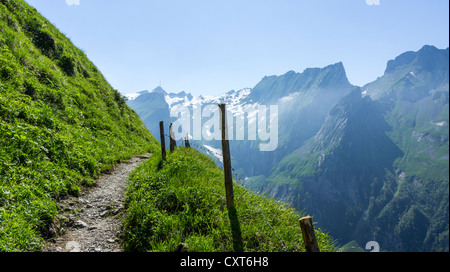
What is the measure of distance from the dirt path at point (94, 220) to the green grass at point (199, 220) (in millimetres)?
476

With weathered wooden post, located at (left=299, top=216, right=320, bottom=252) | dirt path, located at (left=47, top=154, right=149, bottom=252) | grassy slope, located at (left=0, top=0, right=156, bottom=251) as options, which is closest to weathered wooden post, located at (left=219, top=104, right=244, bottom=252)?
weathered wooden post, located at (left=299, top=216, right=320, bottom=252)

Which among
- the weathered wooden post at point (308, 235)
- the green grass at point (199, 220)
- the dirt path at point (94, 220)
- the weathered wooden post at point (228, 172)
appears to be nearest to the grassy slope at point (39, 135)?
the dirt path at point (94, 220)

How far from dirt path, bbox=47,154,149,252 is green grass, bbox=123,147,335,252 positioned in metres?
0.48

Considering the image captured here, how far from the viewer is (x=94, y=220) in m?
7.74

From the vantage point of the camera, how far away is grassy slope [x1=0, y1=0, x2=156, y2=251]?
610 centimetres

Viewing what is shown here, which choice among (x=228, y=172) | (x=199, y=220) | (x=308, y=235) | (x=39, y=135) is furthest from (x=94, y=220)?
(x=308, y=235)

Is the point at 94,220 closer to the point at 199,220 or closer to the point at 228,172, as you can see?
the point at 199,220

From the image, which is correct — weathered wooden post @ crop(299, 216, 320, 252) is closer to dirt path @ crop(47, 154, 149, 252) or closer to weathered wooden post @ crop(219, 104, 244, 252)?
weathered wooden post @ crop(219, 104, 244, 252)

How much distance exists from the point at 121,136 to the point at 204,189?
13.9 meters

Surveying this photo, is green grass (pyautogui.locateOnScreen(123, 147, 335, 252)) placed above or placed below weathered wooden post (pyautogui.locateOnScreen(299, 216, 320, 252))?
below

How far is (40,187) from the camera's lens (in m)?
7.26
